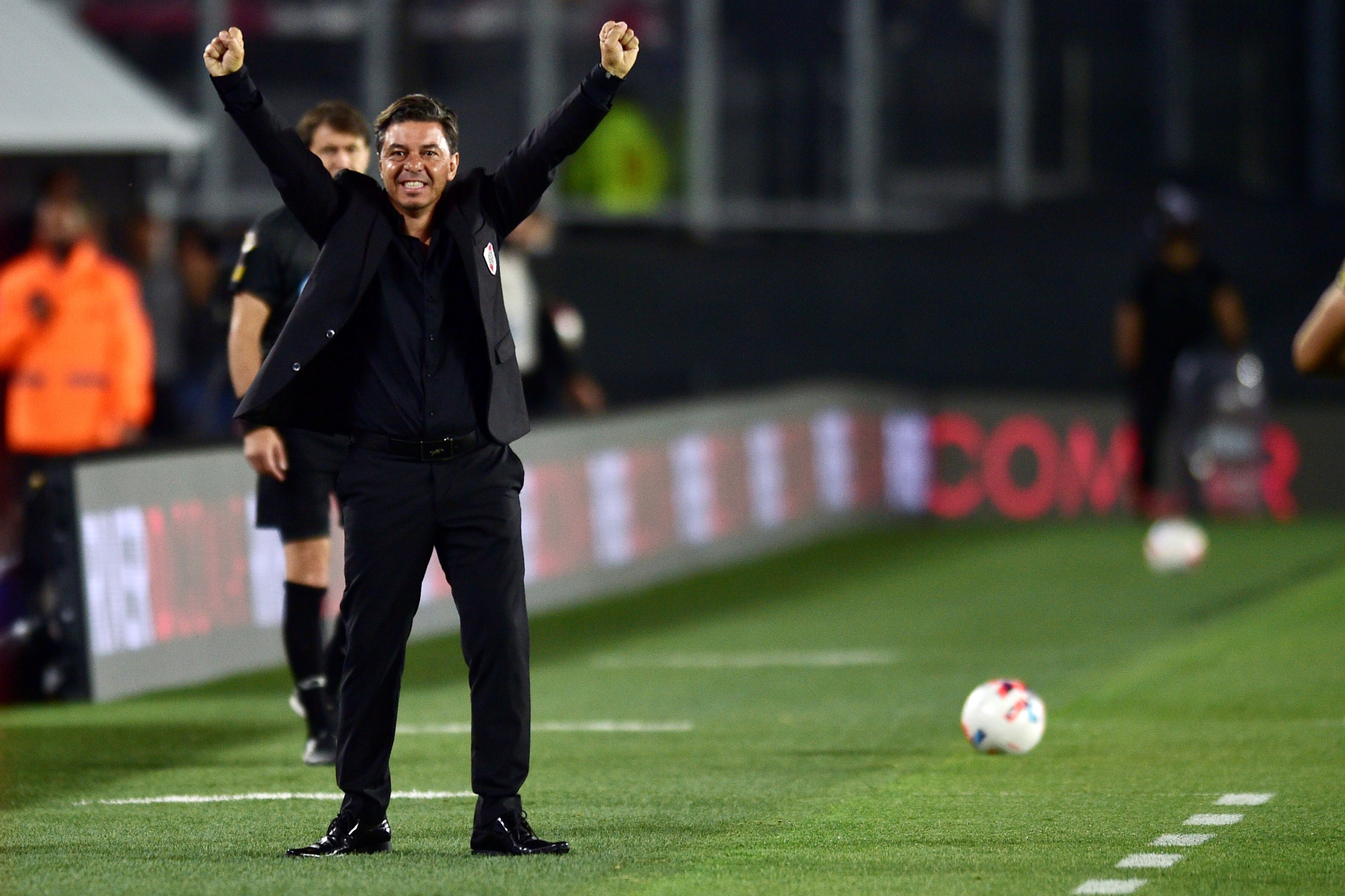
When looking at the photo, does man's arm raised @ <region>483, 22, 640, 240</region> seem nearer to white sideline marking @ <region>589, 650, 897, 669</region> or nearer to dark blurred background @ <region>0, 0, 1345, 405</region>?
white sideline marking @ <region>589, 650, 897, 669</region>

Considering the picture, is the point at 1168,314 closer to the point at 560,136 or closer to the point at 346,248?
the point at 560,136

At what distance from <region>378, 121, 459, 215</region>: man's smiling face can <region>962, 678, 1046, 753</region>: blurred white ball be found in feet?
10.1

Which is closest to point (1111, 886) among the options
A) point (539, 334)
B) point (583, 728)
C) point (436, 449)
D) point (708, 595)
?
point (436, 449)

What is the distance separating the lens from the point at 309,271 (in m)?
9.10

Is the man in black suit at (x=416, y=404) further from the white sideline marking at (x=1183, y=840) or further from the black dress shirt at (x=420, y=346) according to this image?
the white sideline marking at (x=1183, y=840)

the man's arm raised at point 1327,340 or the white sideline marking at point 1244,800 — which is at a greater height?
the man's arm raised at point 1327,340

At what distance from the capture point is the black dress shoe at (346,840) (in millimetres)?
7234

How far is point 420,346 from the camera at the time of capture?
7.15m

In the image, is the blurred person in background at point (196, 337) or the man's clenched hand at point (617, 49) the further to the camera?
the blurred person in background at point (196, 337)

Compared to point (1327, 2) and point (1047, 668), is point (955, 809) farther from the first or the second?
point (1327, 2)

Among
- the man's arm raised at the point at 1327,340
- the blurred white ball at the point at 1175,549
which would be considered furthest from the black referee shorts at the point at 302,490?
the blurred white ball at the point at 1175,549

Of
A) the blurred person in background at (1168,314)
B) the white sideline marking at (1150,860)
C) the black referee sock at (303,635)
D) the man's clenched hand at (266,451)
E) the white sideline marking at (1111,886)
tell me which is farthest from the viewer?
the blurred person in background at (1168,314)

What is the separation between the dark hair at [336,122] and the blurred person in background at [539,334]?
400 cm

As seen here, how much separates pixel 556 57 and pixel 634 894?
21.4m
